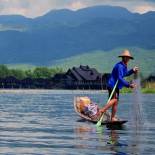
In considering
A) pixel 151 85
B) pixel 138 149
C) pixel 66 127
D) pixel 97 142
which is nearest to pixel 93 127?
pixel 66 127

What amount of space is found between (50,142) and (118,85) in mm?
6838

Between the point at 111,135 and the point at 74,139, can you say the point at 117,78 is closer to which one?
the point at 111,135

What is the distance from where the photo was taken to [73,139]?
19.8 meters

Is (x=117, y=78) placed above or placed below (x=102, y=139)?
above

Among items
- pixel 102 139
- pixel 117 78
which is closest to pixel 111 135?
pixel 102 139

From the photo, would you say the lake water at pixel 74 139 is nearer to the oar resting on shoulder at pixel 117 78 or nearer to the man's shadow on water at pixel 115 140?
the man's shadow on water at pixel 115 140

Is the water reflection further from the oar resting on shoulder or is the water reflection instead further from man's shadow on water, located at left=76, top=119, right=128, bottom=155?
the oar resting on shoulder

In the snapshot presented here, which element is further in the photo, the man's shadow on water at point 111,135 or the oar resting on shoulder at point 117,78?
the oar resting on shoulder at point 117,78

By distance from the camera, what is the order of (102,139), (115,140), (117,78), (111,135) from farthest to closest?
(117,78) < (111,135) < (102,139) < (115,140)

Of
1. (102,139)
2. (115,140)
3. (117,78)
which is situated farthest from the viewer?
(117,78)

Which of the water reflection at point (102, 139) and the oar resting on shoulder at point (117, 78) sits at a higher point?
the oar resting on shoulder at point (117, 78)

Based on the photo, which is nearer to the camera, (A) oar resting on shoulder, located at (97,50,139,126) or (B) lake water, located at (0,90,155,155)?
(B) lake water, located at (0,90,155,155)

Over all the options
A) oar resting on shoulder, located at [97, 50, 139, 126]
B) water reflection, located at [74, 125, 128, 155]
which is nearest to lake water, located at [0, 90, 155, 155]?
water reflection, located at [74, 125, 128, 155]

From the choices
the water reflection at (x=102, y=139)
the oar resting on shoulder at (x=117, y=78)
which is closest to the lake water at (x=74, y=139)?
the water reflection at (x=102, y=139)
